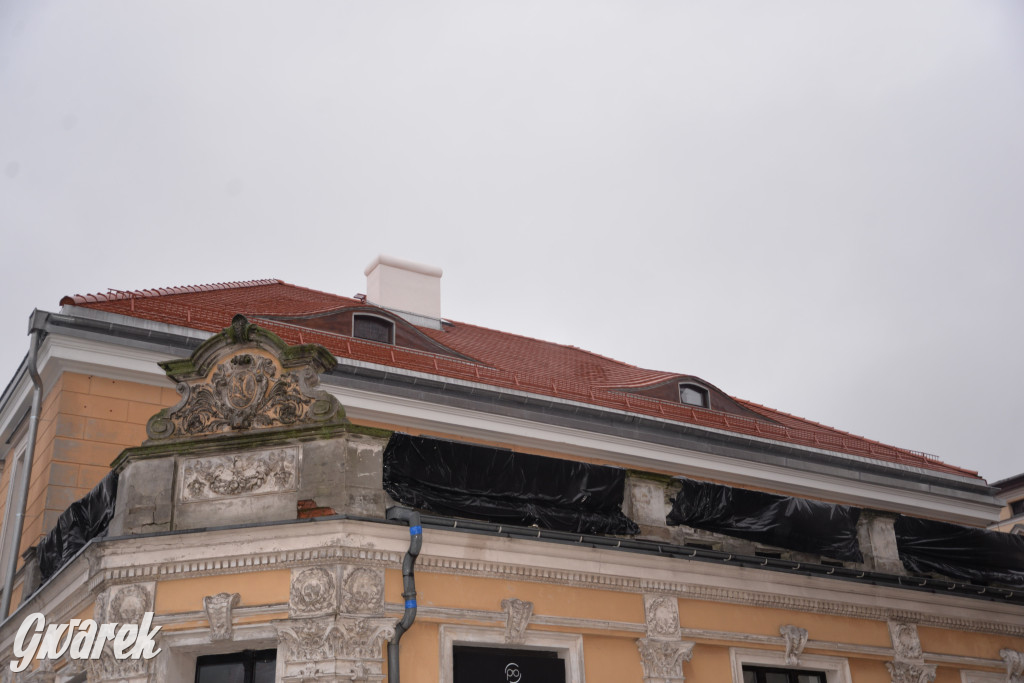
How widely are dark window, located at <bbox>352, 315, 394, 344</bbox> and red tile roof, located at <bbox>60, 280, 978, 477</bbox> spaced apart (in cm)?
46

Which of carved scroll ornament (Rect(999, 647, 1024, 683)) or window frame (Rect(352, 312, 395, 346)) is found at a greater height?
window frame (Rect(352, 312, 395, 346))

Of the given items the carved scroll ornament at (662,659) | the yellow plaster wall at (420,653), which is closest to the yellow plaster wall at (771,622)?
the carved scroll ornament at (662,659)

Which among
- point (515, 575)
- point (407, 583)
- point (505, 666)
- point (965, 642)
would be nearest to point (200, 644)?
point (407, 583)

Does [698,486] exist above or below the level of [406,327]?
below

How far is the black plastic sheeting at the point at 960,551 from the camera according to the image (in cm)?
1722

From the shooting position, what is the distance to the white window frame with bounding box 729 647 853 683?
14586mm

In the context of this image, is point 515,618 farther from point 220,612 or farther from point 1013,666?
point 1013,666

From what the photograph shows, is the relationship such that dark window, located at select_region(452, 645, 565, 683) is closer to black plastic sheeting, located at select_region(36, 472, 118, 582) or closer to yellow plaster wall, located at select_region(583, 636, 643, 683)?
yellow plaster wall, located at select_region(583, 636, 643, 683)

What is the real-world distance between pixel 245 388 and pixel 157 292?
909 cm

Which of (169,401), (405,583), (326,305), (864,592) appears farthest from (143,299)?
(864,592)

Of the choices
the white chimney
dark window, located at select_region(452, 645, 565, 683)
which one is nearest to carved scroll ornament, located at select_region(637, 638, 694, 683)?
dark window, located at select_region(452, 645, 565, 683)

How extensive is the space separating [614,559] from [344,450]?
3867 mm

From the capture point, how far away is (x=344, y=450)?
12352mm

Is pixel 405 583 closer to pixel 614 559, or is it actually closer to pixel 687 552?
pixel 614 559
